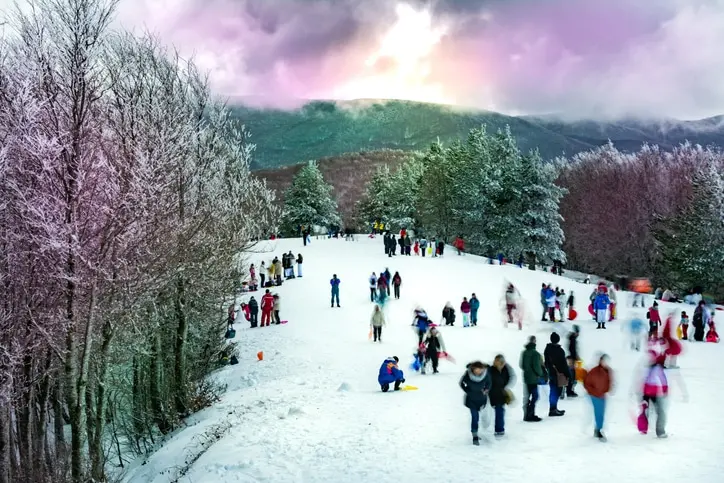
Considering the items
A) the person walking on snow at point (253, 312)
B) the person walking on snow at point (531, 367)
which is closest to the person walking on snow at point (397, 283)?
the person walking on snow at point (253, 312)

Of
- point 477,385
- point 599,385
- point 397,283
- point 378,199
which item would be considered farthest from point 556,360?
point 378,199

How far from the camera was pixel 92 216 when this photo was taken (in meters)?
10.3

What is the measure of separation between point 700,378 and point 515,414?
5798 mm

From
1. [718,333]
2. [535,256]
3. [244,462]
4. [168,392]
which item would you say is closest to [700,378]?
[718,333]

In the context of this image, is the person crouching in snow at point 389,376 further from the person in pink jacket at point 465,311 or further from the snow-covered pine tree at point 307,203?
the snow-covered pine tree at point 307,203

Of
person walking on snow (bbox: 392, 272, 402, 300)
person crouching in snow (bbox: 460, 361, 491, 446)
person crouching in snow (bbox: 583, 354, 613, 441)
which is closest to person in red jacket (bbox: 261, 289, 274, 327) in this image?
person walking on snow (bbox: 392, 272, 402, 300)

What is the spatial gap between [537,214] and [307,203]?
1142 inches

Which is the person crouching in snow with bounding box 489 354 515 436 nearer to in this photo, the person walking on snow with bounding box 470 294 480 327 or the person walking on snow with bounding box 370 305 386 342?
the person walking on snow with bounding box 370 305 386 342

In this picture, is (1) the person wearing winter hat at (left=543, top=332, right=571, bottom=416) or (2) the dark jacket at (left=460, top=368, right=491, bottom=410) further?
(1) the person wearing winter hat at (left=543, top=332, right=571, bottom=416)

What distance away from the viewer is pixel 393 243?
39188 mm

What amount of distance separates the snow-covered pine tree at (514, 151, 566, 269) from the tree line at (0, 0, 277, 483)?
1275 inches

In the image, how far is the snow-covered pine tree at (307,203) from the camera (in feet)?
210

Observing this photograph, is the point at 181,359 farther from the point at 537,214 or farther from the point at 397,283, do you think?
the point at 537,214

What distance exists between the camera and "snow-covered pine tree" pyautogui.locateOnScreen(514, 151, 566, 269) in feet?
146
